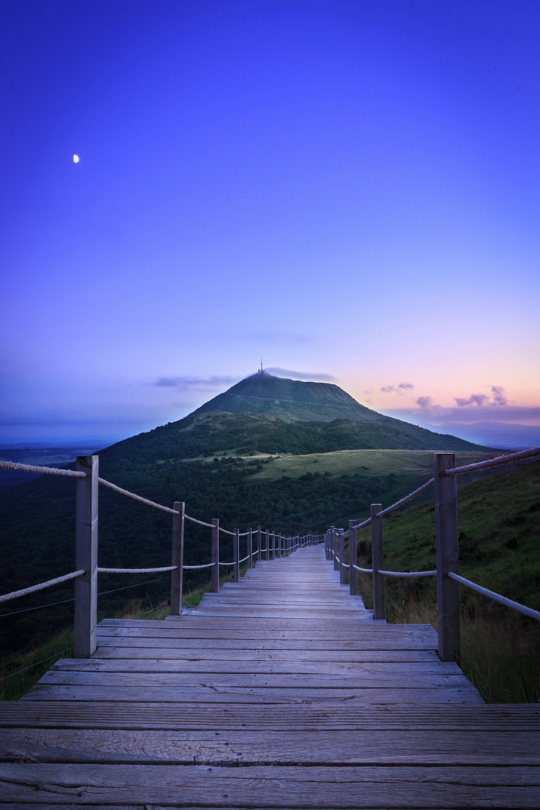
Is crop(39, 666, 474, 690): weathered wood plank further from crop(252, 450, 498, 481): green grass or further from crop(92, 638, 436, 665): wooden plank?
crop(252, 450, 498, 481): green grass

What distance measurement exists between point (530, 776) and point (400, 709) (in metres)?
0.59

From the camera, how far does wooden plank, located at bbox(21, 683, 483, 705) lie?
2250mm

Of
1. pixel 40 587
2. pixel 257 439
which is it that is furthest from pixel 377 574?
pixel 257 439

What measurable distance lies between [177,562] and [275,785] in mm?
3112

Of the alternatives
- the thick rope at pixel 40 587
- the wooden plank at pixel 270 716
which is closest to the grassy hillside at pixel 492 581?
the wooden plank at pixel 270 716

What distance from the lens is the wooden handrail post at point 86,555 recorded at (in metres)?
2.94

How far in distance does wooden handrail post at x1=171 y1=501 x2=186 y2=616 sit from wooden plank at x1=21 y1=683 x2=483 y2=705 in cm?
203

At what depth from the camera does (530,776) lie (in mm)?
1603

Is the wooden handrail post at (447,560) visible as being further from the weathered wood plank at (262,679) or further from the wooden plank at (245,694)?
the wooden plank at (245,694)

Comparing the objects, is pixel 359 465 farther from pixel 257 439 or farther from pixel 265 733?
pixel 265 733

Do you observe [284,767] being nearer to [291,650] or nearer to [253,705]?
[253,705]

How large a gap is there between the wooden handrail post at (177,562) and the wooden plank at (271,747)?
2.51 meters

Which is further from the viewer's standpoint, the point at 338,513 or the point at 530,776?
the point at 338,513

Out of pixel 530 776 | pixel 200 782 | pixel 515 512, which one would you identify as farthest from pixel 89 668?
pixel 515 512
